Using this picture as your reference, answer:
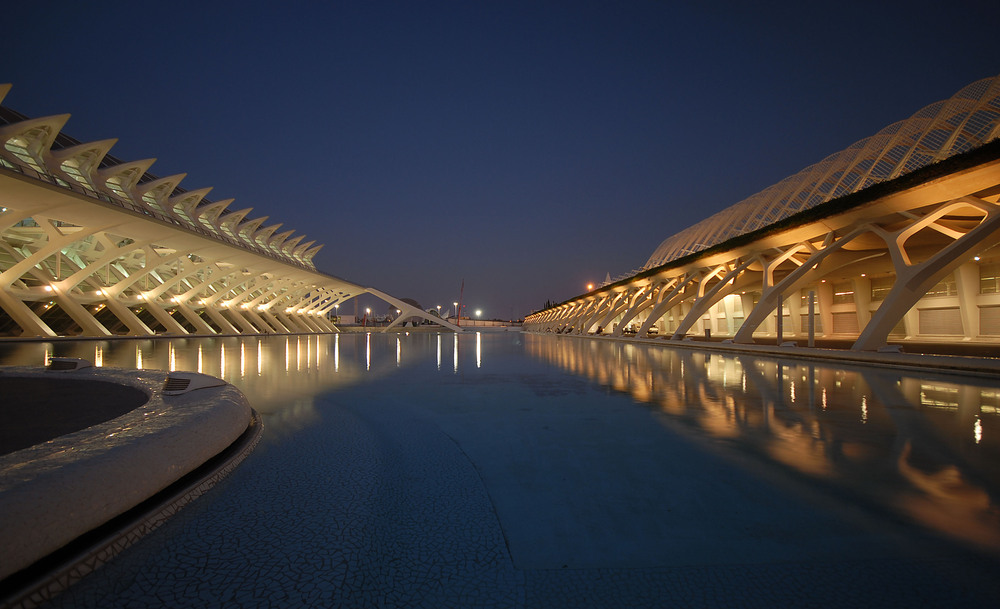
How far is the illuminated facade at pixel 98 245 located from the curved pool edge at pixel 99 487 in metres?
21.4

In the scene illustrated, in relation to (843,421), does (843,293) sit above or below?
above

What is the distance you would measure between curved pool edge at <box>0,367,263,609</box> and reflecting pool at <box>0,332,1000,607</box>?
102 mm

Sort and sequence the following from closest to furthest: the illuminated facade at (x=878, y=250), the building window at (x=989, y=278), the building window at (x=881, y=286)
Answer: the illuminated facade at (x=878, y=250) < the building window at (x=989, y=278) < the building window at (x=881, y=286)

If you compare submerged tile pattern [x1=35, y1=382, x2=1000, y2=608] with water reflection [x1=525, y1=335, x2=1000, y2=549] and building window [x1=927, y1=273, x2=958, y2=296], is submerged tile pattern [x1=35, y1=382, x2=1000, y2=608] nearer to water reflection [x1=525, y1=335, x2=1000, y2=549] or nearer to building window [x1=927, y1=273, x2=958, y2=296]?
water reflection [x1=525, y1=335, x2=1000, y2=549]

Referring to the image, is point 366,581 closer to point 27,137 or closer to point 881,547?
point 881,547

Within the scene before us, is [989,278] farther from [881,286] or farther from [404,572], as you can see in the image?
[404,572]

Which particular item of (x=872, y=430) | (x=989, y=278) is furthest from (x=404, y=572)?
(x=989, y=278)

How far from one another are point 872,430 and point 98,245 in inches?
1657

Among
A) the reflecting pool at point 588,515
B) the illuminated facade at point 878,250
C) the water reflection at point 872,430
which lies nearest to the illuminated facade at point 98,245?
the reflecting pool at point 588,515

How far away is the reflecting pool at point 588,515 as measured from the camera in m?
1.56

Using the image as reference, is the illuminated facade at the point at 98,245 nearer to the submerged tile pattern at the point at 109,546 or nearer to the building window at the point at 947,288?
the submerged tile pattern at the point at 109,546

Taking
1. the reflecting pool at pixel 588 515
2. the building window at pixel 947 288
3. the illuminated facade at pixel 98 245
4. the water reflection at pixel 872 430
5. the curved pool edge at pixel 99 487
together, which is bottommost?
the water reflection at pixel 872 430

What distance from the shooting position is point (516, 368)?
965 centimetres

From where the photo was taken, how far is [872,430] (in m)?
3.80
